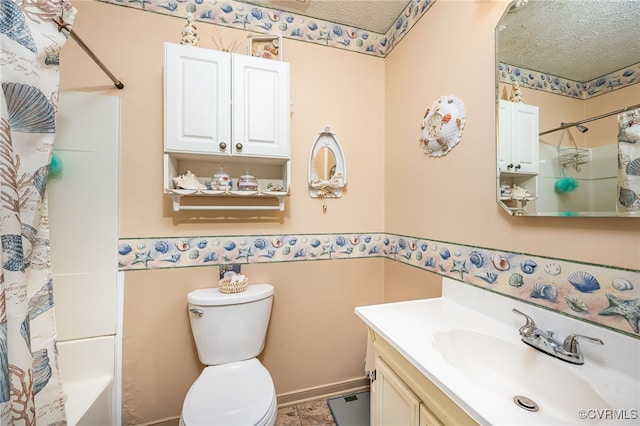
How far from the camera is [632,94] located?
0.62m

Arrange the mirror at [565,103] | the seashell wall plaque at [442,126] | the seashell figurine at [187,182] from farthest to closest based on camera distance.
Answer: the seashell figurine at [187,182] < the seashell wall plaque at [442,126] < the mirror at [565,103]

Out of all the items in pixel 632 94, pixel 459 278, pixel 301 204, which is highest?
pixel 632 94

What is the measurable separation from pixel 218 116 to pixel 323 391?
175 centimetres

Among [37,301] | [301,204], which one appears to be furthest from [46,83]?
[301,204]

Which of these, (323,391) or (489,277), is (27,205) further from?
(323,391)

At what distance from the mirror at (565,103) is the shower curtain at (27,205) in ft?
4.74

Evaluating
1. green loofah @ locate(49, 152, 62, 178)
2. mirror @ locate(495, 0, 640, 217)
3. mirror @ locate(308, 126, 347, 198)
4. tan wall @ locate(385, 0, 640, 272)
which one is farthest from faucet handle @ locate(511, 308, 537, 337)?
green loofah @ locate(49, 152, 62, 178)

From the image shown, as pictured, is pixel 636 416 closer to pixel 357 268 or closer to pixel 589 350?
pixel 589 350

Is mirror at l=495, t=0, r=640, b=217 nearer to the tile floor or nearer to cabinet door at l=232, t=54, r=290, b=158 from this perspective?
cabinet door at l=232, t=54, r=290, b=158

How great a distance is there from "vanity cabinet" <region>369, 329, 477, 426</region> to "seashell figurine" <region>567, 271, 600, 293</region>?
1.66ft

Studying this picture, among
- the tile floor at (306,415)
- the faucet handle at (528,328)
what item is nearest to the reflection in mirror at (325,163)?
the faucet handle at (528,328)

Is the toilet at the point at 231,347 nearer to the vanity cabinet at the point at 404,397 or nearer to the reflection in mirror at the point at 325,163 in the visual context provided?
the vanity cabinet at the point at 404,397

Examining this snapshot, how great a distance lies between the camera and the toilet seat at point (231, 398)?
0.93m

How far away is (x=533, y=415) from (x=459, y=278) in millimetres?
632
